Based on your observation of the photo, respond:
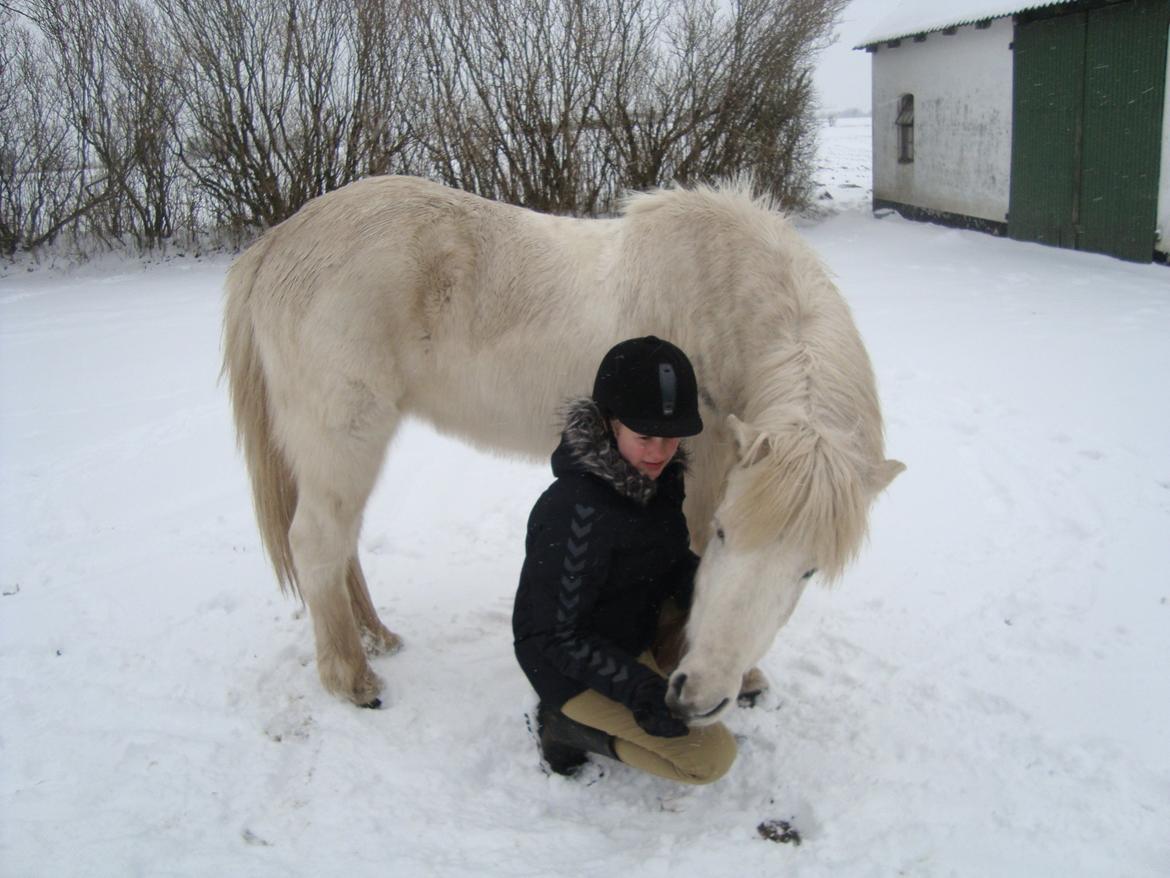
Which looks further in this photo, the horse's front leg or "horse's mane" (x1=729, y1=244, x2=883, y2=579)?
the horse's front leg

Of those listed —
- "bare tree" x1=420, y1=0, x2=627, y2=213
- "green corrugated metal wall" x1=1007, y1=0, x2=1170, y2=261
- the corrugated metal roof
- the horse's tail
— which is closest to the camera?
the horse's tail

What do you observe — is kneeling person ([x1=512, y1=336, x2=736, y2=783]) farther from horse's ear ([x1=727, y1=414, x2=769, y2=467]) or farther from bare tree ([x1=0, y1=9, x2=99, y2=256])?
bare tree ([x1=0, y1=9, x2=99, y2=256])

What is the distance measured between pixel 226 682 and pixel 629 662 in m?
1.72

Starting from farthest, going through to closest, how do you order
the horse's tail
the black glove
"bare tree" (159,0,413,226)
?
"bare tree" (159,0,413,226) → the horse's tail → the black glove

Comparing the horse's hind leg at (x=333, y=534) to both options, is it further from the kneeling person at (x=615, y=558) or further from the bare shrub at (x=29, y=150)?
the bare shrub at (x=29, y=150)

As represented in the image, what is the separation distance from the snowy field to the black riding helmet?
47.2 inches

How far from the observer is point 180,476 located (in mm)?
4809

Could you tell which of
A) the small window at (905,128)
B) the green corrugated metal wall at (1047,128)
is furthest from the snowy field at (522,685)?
the small window at (905,128)

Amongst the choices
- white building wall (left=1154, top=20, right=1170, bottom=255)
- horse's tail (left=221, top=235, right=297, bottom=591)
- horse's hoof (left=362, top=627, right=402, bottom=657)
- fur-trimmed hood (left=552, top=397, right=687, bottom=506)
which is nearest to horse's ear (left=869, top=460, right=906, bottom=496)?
fur-trimmed hood (left=552, top=397, right=687, bottom=506)

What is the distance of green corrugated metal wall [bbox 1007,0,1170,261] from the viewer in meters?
8.51

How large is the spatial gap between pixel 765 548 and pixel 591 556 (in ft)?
1.61

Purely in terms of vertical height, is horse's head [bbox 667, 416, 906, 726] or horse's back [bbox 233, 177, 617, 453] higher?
horse's back [bbox 233, 177, 617, 453]

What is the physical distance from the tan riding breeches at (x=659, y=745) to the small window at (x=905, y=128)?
13.6 meters

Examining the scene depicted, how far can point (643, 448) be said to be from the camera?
224 cm
